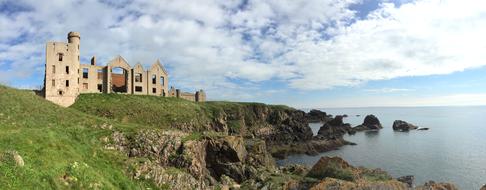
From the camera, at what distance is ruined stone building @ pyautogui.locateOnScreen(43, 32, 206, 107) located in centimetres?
6469

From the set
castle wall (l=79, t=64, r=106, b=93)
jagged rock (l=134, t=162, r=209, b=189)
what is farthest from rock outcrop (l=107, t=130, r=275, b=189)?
castle wall (l=79, t=64, r=106, b=93)

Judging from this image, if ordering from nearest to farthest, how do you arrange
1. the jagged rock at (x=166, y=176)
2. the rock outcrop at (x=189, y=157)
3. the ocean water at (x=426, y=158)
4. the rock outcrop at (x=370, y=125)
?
the jagged rock at (x=166, y=176), the rock outcrop at (x=189, y=157), the ocean water at (x=426, y=158), the rock outcrop at (x=370, y=125)

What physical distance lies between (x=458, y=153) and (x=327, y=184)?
65507 mm

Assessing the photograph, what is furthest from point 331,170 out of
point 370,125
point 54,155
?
point 370,125

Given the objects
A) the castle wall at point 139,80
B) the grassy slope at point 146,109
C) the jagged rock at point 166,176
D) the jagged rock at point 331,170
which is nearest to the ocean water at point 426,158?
the jagged rock at point 331,170

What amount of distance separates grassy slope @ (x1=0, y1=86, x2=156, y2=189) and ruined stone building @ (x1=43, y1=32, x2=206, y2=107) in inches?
685

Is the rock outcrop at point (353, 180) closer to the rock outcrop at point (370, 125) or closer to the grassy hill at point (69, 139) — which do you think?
the grassy hill at point (69, 139)

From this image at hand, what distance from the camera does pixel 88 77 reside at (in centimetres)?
7431

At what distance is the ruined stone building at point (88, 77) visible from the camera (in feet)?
212

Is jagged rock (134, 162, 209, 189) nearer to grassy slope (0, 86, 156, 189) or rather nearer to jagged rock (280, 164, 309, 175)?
grassy slope (0, 86, 156, 189)

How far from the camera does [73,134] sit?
36.3 m

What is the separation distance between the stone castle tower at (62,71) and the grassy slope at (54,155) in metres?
16.8

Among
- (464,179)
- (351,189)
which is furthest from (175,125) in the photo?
(464,179)

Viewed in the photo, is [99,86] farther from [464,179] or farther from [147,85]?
[464,179]
